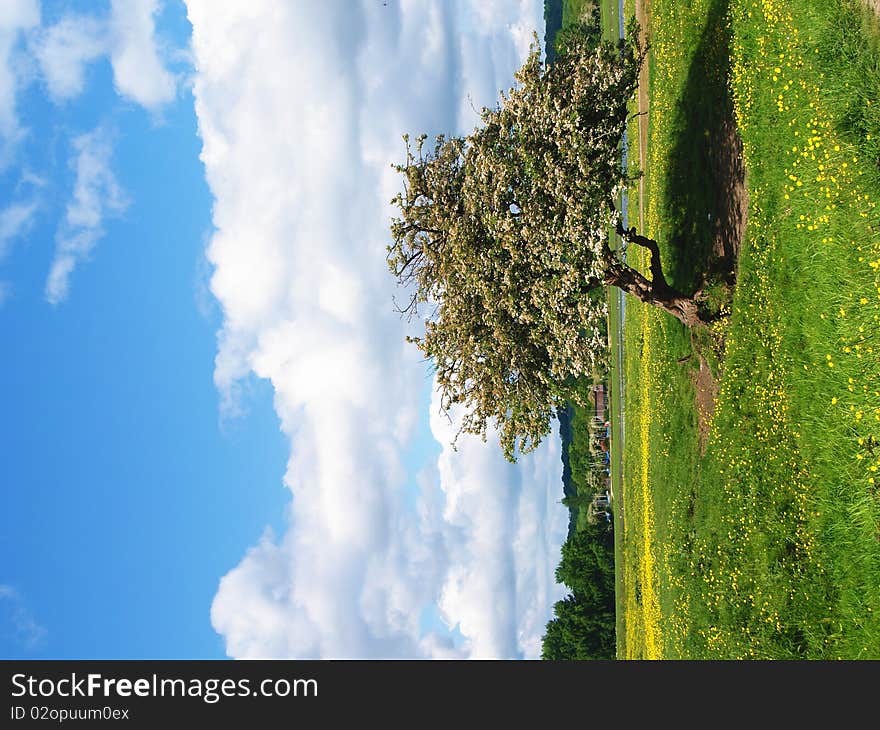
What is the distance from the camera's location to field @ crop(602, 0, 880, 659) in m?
15.4

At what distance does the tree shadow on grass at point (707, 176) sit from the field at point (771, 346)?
0.11 m

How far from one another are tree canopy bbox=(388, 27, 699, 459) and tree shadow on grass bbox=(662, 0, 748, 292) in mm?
2649

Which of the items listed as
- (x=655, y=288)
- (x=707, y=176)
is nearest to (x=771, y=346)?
(x=655, y=288)

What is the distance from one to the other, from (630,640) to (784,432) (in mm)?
26874

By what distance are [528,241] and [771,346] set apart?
8707 millimetres

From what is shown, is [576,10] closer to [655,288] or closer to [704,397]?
[655,288]

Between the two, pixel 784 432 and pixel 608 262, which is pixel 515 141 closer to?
pixel 608 262

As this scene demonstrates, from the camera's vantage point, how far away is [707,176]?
26.6 metres

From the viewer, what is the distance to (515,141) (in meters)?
22.7

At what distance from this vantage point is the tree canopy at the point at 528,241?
20.9m

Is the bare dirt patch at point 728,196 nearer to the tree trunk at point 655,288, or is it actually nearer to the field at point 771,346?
the field at point 771,346

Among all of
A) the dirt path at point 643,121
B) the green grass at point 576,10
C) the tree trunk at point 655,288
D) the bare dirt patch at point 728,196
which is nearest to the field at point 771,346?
the bare dirt patch at point 728,196

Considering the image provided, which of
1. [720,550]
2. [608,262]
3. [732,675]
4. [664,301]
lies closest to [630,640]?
[720,550]

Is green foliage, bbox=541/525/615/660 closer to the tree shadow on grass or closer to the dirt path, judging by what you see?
the dirt path
